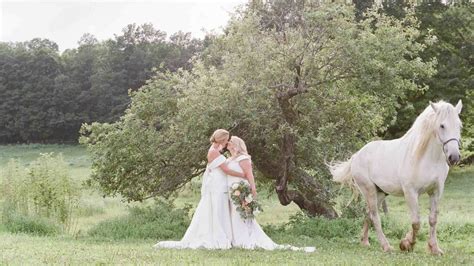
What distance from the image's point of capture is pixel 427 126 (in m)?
10.1

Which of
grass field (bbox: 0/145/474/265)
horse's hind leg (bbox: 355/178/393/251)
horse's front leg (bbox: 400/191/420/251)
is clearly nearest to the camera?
grass field (bbox: 0/145/474/265)

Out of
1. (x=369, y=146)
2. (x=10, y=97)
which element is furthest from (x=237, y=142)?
(x=10, y=97)

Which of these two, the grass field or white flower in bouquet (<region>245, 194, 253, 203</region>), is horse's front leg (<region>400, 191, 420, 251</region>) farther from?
white flower in bouquet (<region>245, 194, 253, 203</region>)

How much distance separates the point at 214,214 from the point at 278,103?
4448mm

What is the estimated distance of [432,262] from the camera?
343 inches

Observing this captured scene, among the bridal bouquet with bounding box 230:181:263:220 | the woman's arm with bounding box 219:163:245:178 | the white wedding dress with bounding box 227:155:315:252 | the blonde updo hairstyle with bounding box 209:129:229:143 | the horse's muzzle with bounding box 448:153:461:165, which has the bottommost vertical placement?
the white wedding dress with bounding box 227:155:315:252

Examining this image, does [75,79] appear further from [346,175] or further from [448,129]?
[448,129]

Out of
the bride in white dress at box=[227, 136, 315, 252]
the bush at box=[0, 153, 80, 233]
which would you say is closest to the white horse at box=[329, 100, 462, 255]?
the bride in white dress at box=[227, 136, 315, 252]

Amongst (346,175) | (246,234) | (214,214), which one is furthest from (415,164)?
(214,214)

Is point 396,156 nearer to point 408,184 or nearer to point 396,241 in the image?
point 408,184

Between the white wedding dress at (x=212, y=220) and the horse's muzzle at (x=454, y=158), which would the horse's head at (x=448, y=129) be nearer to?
the horse's muzzle at (x=454, y=158)

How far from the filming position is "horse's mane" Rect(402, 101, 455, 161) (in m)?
9.79

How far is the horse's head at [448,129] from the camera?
30.9 feet

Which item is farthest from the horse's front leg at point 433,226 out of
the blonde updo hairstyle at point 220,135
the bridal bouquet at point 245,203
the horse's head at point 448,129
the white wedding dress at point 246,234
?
the blonde updo hairstyle at point 220,135
